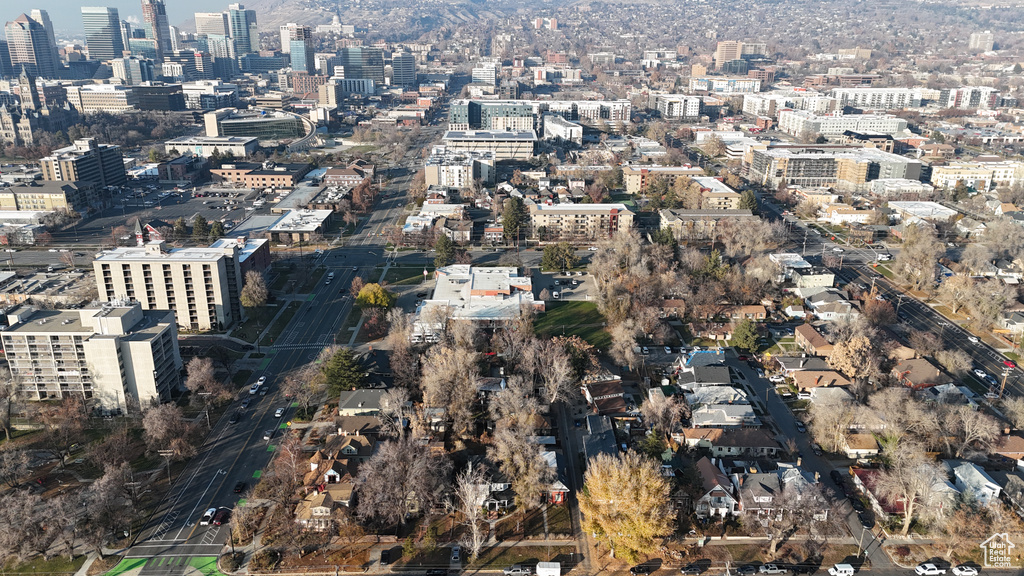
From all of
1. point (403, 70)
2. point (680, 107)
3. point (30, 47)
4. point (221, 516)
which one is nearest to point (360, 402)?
point (221, 516)

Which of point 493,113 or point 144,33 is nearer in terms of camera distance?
point 493,113

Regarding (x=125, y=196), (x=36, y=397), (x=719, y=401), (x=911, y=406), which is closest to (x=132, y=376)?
(x=36, y=397)

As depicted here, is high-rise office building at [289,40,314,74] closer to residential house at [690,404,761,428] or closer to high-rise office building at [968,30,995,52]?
residential house at [690,404,761,428]

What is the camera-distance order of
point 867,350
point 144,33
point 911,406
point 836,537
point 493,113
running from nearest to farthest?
point 836,537 → point 911,406 → point 867,350 → point 493,113 → point 144,33

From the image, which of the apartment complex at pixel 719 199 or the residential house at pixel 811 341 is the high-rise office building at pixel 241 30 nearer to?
the apartment complex at pixel 719 199

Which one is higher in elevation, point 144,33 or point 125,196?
point 144,33

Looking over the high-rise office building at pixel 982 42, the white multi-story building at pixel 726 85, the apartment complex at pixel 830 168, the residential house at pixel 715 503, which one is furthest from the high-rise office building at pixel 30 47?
the high-rise office building at pixel 982 42

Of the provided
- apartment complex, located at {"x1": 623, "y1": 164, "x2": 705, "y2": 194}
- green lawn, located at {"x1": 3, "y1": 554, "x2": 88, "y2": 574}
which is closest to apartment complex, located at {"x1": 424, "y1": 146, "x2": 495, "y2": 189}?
apartment complex, located at {"x1": 623, "y1": 164, "x2": 705, "y2": 194}

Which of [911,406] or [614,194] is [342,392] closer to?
[911,406]
